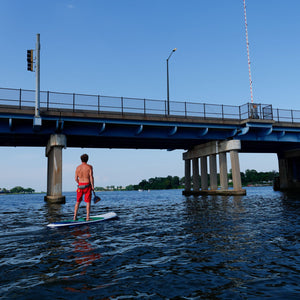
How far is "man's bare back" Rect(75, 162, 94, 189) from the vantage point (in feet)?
35.7

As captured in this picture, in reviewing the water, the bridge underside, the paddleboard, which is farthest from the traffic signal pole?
the water

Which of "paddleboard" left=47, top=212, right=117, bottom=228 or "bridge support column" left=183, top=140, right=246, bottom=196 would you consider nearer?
"paddleboard" left=47, top=212, right=117, bottom=228

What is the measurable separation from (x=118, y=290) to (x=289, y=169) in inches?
2185

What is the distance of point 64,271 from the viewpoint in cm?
486

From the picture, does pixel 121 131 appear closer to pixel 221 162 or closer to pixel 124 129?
pixel 124 129

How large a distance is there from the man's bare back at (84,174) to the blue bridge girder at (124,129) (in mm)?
17759

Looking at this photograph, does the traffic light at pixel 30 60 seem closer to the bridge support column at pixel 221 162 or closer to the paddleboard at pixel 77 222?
the paddleboard at pixel 77 222

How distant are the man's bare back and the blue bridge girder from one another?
17.8m

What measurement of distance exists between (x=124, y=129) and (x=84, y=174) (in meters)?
21.3

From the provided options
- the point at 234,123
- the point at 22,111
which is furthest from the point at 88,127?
the point at 234,123

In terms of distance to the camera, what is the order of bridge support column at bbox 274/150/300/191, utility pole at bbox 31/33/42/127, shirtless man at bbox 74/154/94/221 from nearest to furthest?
shirtless man at bbox 74/154/94/221, utility pole at bbox 31/33/42/127, bridge support column at bbox 274/150/300/191

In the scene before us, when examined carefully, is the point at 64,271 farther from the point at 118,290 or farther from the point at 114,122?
the point at 114,122

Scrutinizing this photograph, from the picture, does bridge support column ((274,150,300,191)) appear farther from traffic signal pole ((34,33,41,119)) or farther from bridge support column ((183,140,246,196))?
traffic signal pole ((34,33,41,119))

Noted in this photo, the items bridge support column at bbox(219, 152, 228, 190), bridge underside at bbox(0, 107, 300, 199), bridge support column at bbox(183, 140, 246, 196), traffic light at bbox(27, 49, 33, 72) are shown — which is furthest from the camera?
bridge support column at bbox(219, 152, 228, 190)
